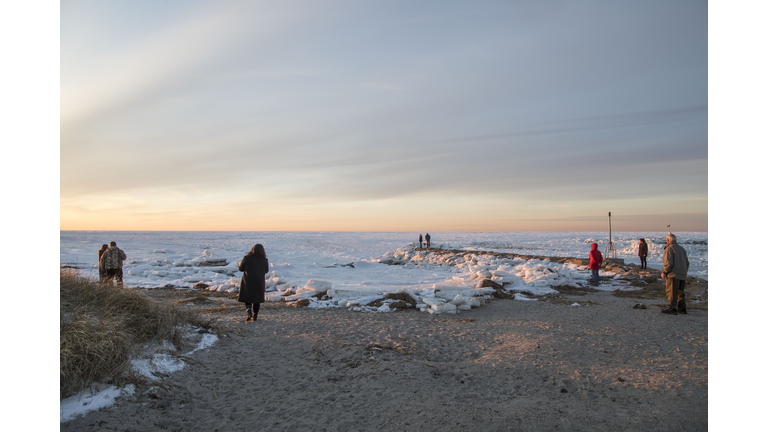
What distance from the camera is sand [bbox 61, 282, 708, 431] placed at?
11.2ft

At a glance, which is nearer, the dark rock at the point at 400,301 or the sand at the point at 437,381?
the sand at the point at 437,381

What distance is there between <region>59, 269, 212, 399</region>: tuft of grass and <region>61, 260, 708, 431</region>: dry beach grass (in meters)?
0.38

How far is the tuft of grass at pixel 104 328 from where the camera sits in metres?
3.46

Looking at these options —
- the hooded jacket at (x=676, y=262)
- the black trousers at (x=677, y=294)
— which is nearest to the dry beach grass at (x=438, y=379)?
the black trousers at (x=677, y=294)

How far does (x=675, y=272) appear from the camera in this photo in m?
7.75

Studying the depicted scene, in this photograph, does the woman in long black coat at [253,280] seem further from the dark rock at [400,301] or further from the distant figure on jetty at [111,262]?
the distant figure on jetty at [111,262]

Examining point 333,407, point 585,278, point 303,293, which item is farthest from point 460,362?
point 585,278

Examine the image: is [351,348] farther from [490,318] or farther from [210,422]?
[490,318]

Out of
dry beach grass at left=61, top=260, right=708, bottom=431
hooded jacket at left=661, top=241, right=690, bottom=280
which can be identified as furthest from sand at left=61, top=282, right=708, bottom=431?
hooded jacket at left=661, top=241, right=690, bottom=280

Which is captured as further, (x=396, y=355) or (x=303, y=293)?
(x=303, y=293)

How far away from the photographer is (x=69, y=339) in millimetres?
3547

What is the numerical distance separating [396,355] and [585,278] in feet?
37.2

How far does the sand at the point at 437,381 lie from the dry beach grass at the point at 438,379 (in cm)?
2

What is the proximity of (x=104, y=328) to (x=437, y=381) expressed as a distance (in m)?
3.75
